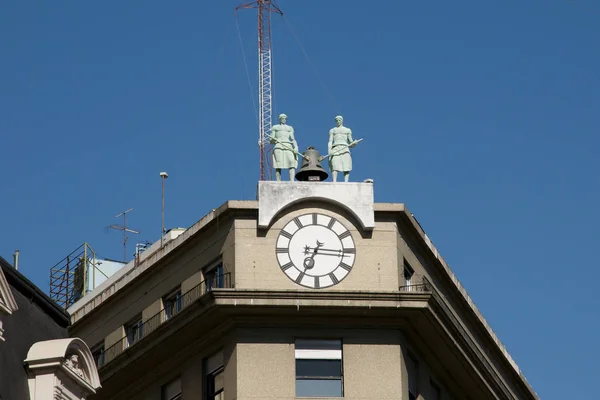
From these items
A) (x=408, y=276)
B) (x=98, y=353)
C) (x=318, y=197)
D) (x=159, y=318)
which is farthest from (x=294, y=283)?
(x=98, y=353)

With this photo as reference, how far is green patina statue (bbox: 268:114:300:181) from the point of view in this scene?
2744 inches

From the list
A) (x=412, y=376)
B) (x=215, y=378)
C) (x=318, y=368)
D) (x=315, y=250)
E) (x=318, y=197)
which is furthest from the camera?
(x=412, y=376)

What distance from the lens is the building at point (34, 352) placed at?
4491cm

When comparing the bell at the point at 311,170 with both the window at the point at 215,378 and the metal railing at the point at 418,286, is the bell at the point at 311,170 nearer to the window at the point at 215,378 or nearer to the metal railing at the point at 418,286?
the metal railing at the point at 418,286

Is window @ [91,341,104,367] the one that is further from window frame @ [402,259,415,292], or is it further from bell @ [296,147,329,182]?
window frame @ [402,259,415,292]

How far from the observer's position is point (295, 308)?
6544 centimetres

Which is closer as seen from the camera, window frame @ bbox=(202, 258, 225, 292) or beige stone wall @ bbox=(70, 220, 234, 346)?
window frame @ bbox=(202, 258, 225, 292)

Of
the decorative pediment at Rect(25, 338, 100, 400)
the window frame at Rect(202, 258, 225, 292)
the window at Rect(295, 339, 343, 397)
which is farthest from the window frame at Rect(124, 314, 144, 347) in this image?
the decorative pediment at Rect(25, 338, 100, 400)

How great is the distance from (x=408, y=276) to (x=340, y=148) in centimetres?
545

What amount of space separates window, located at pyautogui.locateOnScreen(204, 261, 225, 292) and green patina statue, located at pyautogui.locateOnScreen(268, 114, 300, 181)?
4.16 metres

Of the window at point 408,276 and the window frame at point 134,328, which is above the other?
the window at point 408,276

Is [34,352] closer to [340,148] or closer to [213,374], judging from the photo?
[213,374]

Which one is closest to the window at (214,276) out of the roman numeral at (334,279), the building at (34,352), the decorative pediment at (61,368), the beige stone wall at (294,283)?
the beige stone wall at (294,283)

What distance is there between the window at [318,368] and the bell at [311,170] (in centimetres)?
676
